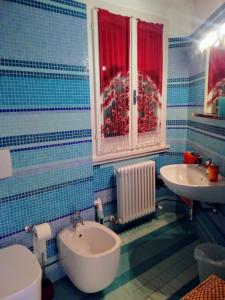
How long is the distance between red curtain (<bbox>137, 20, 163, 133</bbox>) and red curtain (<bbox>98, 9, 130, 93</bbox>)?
0.16 meters

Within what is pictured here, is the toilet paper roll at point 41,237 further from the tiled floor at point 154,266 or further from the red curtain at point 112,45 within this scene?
the red curtain at point 112,45

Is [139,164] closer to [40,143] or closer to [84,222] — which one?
[84,222]

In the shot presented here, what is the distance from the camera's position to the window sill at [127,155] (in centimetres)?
217

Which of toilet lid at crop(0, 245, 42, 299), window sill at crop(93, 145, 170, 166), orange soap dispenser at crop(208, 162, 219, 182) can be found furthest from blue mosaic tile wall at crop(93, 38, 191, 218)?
toilet lid at crop(0, 245, 42, 299)

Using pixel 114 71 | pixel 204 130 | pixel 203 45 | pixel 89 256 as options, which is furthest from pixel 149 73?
pixel 89 256

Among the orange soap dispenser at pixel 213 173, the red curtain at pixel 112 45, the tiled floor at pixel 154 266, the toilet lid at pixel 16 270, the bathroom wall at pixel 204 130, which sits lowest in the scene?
the tiled floor at pixel 154 266

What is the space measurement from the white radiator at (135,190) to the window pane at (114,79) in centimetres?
26

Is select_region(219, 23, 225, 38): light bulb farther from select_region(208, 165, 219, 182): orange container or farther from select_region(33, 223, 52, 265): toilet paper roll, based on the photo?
select_region(33, 223, 52, 265): toilet paper roll

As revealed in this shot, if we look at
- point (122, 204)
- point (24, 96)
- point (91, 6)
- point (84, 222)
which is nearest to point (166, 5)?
point (91, 6)

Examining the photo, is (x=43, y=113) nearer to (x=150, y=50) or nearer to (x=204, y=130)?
(x=150, y=50)

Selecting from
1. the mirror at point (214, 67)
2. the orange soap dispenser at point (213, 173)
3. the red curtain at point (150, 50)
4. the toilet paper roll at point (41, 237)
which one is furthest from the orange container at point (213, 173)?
the toilet paper roll at point (41, 237)

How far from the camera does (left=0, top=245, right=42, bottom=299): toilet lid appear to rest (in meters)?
1.14

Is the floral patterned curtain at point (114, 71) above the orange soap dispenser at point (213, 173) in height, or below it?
→ above

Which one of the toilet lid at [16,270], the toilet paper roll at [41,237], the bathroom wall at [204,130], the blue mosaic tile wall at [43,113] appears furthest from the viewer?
the bathroom wall at [204,130]
